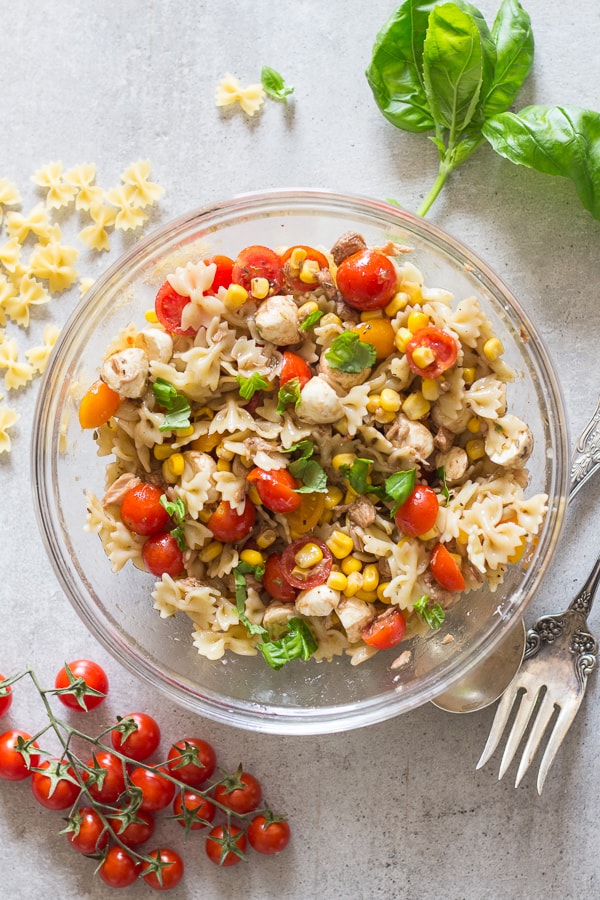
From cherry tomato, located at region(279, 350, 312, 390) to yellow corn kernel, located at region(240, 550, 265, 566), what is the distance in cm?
62

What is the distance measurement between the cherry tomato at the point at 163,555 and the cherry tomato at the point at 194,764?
31.7 inches

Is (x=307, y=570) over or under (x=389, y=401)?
under

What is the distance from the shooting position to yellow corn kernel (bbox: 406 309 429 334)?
10.2 feet

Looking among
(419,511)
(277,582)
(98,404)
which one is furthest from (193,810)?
(98,404)

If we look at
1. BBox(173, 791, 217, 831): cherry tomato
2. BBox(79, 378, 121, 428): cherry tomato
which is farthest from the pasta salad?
BBox(173, 791, 217, 831): cherry tomato

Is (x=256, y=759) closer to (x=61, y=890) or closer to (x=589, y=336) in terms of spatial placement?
(x=61, y=890)

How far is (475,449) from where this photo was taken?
324cm

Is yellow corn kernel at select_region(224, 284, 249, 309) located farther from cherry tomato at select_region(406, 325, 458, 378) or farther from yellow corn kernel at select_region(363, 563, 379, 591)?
yellow corn kernel at select_region(363, 563, 379, 591)

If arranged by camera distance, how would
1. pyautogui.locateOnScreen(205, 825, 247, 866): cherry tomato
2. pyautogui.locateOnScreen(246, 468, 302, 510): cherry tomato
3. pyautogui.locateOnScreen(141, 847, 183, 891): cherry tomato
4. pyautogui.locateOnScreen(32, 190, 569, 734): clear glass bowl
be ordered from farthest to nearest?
pyautogui.locateOnScreen(141, 847, 183, 891): cherry tomato < pyautogui.locateOnScreen(205, 825, 247, 866): cherry tomato < pyautogui.locateOnScreen(32, 190, 569, 734): clear glass bowl < pyautogui.locateOnScreen(246, 468, 302, 510): cherry tomato

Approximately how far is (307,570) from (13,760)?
155 centimetres

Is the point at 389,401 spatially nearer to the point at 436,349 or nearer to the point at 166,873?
the point at 436,349

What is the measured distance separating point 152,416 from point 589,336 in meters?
1.86

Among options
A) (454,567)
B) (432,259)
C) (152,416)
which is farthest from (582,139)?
(152,416)

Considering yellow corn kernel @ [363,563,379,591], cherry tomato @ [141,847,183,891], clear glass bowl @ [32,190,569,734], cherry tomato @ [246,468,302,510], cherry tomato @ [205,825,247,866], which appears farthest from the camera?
cherry tomato @ [141,847,183,891]
